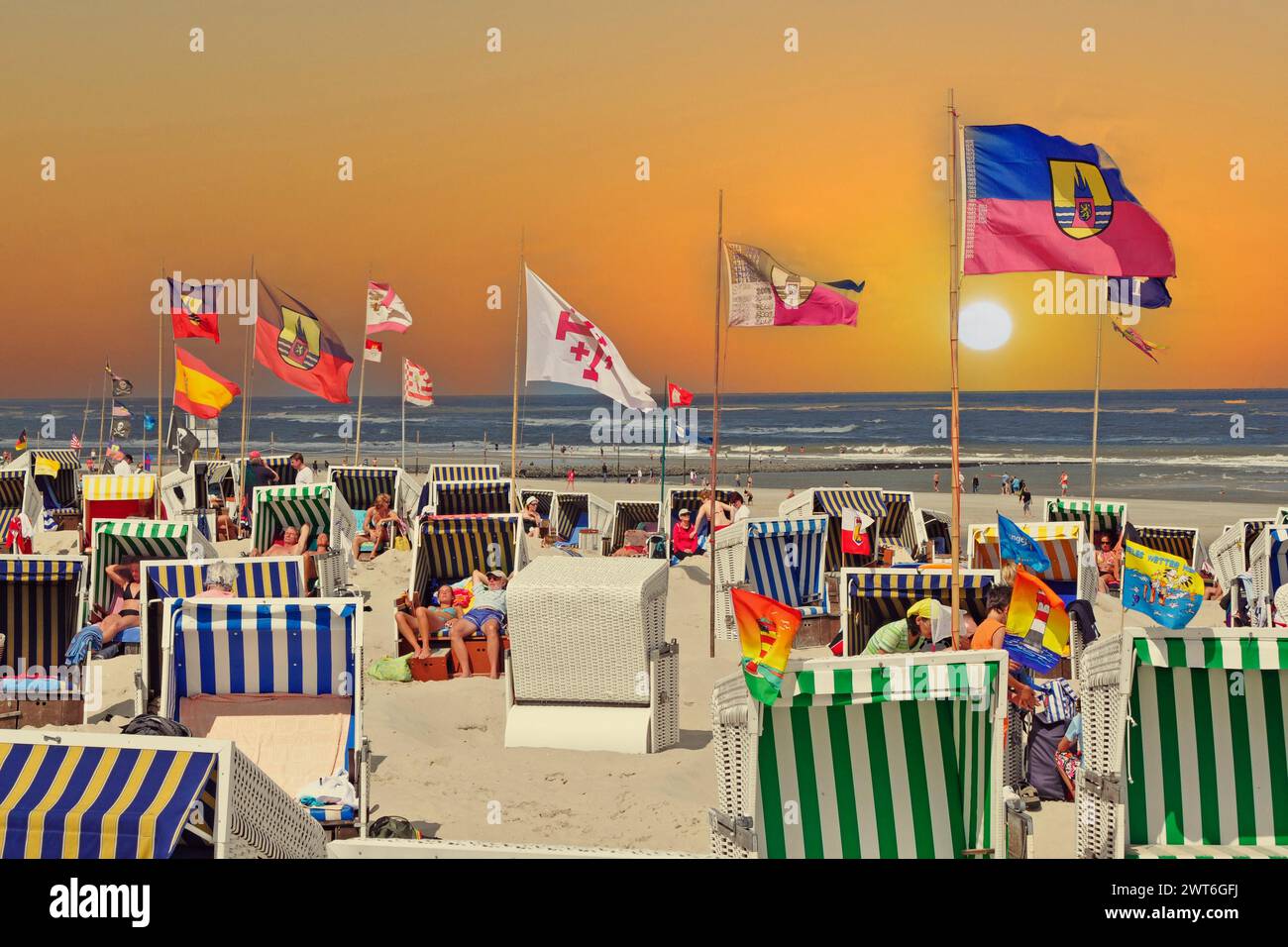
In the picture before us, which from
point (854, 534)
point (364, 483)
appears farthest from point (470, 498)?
point (854, 534)

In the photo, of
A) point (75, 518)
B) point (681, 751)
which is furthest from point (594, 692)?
point (75, 518)

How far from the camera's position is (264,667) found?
25.1 feet

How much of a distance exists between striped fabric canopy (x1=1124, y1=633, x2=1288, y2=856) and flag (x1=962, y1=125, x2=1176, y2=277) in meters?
2.83

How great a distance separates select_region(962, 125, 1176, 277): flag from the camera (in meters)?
7.20

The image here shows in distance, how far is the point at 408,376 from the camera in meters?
26.6

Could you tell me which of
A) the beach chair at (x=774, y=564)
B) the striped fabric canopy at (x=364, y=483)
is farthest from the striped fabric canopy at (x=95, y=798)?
the striped fabric canopy at (x=364, y=483)

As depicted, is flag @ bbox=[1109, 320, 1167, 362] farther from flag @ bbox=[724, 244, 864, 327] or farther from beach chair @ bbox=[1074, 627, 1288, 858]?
beach chair @ bbox=[1074, 627, 1288, 858]

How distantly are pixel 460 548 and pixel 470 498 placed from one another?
181 inches

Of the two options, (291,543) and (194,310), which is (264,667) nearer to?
(291,543)
